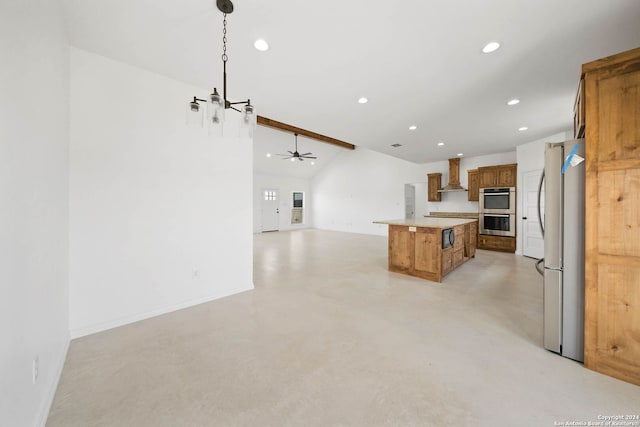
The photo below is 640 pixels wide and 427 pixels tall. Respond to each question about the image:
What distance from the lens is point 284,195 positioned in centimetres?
1160

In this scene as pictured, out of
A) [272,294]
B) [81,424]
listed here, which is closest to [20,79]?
[81,424]

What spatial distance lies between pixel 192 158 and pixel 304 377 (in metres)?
2.69

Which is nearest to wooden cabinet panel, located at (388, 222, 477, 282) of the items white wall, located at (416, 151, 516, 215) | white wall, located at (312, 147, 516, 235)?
white wall, located at (416, 151, 516, 215)

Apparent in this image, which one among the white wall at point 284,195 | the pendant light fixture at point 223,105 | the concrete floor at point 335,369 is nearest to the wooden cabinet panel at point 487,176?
the concrete floor at point 335,369

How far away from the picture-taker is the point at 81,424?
1.41 m

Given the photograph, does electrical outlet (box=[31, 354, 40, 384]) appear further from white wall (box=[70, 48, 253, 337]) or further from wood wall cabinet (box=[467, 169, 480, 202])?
wood wall cabinet (box=[467, 169, 480, 202])

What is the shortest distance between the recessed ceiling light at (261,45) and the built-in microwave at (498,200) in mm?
6567

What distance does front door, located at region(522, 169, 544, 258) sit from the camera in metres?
5.59

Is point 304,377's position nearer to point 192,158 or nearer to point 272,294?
point 272,294

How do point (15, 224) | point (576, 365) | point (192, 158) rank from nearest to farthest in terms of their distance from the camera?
point (15, 224)
point (576, 365)
point (192, 158)

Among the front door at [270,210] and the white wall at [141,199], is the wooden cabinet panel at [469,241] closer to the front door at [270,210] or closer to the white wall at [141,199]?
the white wall at [141,199]

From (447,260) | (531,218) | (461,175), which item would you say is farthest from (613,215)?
(461,175)

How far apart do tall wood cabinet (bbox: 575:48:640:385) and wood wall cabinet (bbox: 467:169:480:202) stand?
5.56m

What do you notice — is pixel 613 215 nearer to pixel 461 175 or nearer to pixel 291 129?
pixel 461 175
